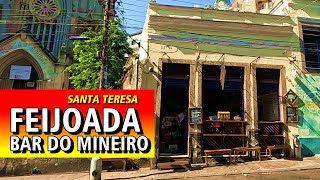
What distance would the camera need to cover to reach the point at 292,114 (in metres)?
12.1

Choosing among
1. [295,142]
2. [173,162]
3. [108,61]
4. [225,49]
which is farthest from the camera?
[108,61]

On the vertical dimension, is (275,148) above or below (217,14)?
below

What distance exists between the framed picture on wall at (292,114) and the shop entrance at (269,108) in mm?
468

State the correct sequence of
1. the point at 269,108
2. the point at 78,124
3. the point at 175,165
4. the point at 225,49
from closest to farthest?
1. the point at 78,124
2. the point at 175,165
3. the point at 225,49
4. the point at 269,108

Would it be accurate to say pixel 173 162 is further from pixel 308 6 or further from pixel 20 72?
pixel 20 72

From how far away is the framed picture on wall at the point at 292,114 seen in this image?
12.0m

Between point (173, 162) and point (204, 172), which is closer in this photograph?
point (204, 172)

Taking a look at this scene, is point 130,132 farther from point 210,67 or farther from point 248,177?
point 210,67

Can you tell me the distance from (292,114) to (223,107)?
134 inches

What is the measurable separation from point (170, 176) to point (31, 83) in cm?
1828

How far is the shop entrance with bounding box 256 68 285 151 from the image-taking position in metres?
11.8

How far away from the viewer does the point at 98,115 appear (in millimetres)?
6582

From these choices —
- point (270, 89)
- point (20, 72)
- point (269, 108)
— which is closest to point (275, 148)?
point (269, 108)

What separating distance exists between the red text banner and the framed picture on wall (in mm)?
8509
